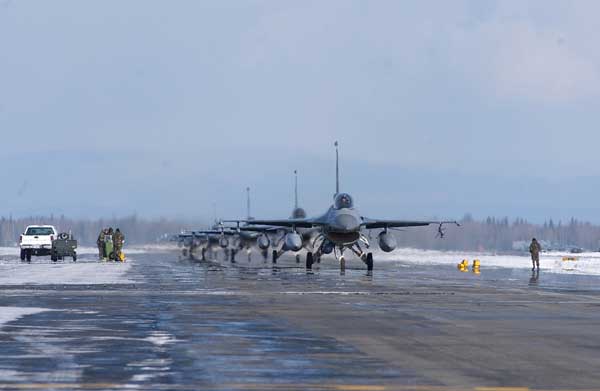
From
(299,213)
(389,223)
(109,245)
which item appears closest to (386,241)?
(389,223)

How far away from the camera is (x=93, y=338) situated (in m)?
17.3

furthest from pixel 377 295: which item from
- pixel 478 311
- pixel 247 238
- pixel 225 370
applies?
pixel 247 238

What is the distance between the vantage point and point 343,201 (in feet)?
186

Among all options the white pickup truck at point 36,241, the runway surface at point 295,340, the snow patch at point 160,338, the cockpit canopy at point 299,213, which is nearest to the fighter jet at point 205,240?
the cockpit canopy at point 299,213

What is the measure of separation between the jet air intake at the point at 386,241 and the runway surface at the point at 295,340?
1060 inches

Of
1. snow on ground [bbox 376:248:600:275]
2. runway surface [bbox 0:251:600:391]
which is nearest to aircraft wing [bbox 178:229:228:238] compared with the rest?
snow on ground [bbox 376:248:600:275]

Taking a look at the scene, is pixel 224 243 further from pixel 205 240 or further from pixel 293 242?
pixel 293 242

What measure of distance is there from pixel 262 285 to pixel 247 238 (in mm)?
62697

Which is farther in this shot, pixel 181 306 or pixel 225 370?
pixel 181 306

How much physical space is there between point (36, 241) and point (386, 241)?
27425 mm

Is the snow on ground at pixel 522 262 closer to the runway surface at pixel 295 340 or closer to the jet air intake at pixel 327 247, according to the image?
the jet air intake at pixel 327 247

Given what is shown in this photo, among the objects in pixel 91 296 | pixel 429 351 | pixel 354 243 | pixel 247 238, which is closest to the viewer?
pixel 429 351

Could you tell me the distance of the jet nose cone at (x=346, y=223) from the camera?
2183 inches

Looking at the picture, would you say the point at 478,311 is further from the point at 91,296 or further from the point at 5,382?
the point at 5,382
